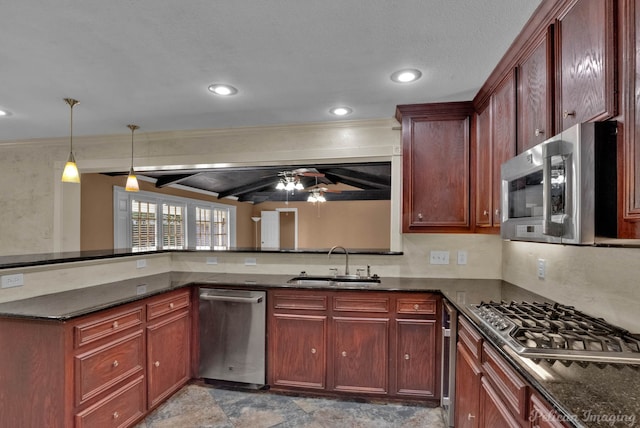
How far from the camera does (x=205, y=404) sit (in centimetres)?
256

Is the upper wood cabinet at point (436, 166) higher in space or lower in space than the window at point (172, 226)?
higher

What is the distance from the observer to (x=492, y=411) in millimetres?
1478

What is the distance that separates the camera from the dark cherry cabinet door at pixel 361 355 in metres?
2.56

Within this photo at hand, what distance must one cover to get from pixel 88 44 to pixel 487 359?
2593mm

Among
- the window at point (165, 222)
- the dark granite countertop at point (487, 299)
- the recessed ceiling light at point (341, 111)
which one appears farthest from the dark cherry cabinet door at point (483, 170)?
the window at point (165, 222)

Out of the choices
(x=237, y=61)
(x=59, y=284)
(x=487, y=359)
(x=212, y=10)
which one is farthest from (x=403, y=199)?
(x=59, y=284)

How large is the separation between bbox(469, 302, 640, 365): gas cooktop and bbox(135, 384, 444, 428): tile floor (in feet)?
3.61

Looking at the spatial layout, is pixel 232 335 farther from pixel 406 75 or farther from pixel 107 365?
pixel 406 75

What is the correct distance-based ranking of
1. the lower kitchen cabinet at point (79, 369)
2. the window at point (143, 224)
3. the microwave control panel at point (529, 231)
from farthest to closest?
1. the window at point (143, 224)
2. the lower kitchen cabinet at point (79, 369)
3. the microwave control panel at point (529, 231)

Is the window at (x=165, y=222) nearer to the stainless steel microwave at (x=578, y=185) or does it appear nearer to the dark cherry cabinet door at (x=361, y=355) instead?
the dark cherry cabinet door at (x=361, y=355)

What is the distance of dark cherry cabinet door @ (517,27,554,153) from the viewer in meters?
1.55

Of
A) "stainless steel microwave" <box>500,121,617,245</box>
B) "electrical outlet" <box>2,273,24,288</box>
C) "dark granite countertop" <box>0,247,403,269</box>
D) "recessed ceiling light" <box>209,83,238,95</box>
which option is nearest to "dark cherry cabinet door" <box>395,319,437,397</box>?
"dark granite countertop" <box>0,247,403,269</box>

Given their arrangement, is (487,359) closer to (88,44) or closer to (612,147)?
(612,147)

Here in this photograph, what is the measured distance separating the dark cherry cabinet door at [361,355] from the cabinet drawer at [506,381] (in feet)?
3.36
